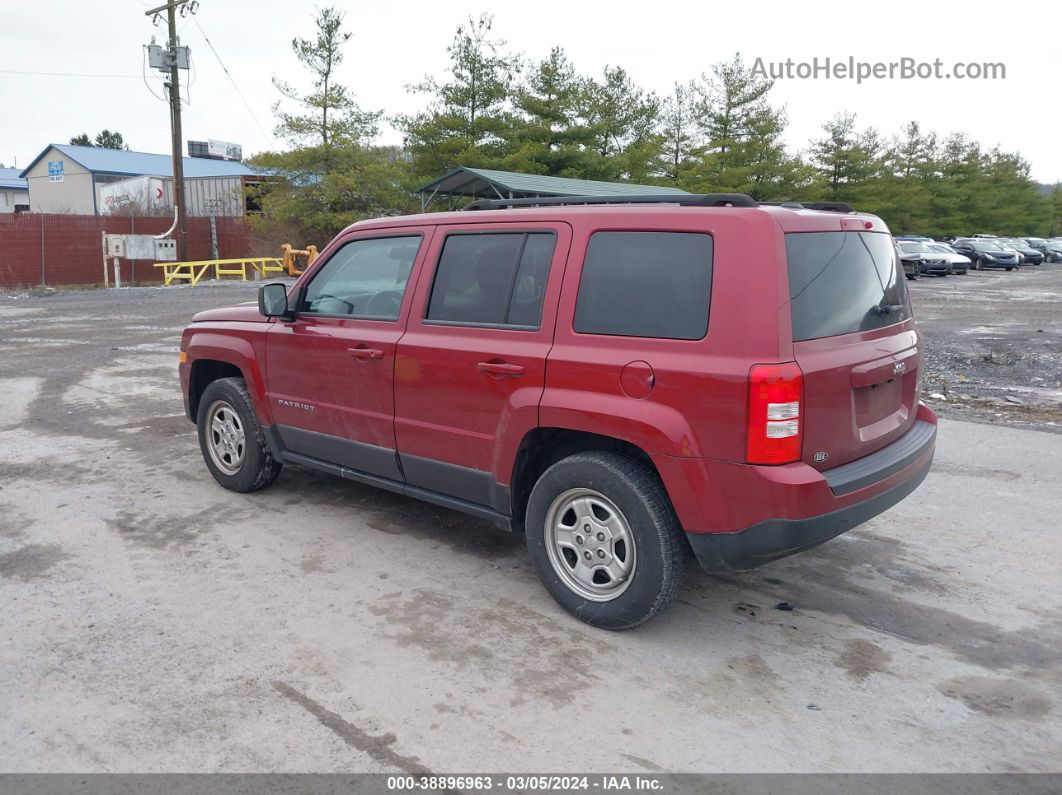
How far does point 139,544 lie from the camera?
4.93 metres

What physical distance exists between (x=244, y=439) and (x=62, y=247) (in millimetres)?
27055

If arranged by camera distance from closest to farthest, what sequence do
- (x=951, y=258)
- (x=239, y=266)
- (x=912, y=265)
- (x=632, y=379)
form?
(x=632, y=379)
(x=239, y=266)
(x=912, y=265)
(x=951, y=258)

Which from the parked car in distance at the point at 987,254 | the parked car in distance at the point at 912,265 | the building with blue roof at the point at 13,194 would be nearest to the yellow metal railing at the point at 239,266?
the parked car in distance at the point at 912,265

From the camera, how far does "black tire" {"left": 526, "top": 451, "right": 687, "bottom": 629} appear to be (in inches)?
144

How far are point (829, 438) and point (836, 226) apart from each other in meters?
0.99

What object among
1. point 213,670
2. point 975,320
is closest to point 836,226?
point 213,670

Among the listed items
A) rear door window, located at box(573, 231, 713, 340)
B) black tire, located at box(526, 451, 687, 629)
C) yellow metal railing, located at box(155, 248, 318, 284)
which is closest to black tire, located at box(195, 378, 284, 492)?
black tire, located at box(526, 451, 687, 629)

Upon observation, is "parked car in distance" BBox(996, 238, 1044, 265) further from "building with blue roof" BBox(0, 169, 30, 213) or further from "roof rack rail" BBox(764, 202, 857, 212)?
"building with blue roof" BBox(0, 169, 30, 213)

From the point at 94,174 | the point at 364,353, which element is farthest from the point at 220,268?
the point at 364,353

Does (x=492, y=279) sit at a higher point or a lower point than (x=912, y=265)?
lower

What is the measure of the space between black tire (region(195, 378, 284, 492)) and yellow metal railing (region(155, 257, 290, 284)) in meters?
22.1

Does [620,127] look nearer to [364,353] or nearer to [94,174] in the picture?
[94,174]

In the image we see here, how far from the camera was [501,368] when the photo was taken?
4.11 metres

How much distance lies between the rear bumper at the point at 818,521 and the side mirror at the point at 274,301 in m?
2.97
